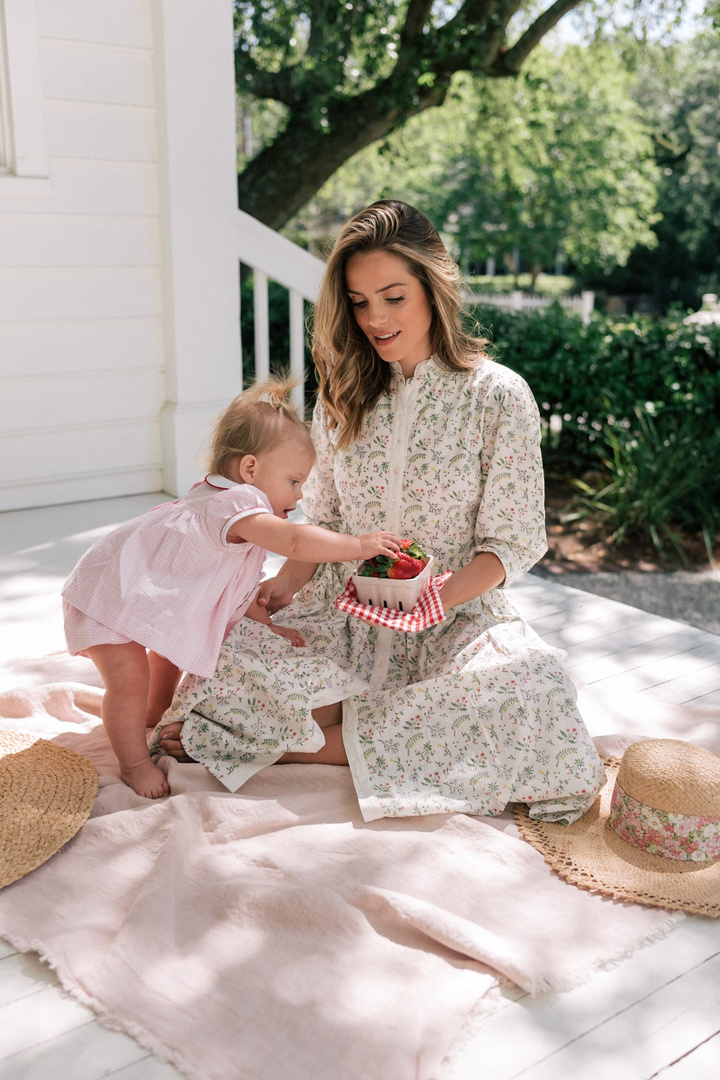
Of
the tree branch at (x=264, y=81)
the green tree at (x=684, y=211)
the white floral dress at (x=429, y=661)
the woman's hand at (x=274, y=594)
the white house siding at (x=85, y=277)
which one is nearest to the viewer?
the white floral dress at (x=429, y=661)

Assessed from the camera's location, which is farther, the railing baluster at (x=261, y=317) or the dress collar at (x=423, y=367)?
the railing baluster at (x=261, y=317)

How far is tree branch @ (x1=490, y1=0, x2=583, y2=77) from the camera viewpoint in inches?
251

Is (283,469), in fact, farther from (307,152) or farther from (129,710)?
(307,152)

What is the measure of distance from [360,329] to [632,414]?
3.63 metres

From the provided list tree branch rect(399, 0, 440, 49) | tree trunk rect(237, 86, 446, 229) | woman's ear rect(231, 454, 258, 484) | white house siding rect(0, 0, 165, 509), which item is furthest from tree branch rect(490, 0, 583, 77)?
woman's ear rect(231, 454, 258, 484)

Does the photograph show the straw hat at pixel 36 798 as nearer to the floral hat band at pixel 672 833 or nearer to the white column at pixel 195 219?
the floral hat band at pixel 672 833

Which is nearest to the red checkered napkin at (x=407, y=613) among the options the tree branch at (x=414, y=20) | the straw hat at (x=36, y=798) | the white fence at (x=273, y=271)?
the straw hat at (x=36, y=798)

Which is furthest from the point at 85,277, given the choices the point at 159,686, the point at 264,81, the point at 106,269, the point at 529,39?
the point at 529,39

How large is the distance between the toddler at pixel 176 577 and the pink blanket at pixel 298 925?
0.59 feet

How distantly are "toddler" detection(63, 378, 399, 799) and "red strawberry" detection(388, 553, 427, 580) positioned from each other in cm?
2

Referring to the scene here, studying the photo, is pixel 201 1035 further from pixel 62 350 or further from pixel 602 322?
pixel 602 322

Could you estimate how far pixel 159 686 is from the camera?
2.18 metres

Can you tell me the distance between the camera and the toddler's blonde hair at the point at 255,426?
200cm

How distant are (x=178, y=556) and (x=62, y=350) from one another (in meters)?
2.01
